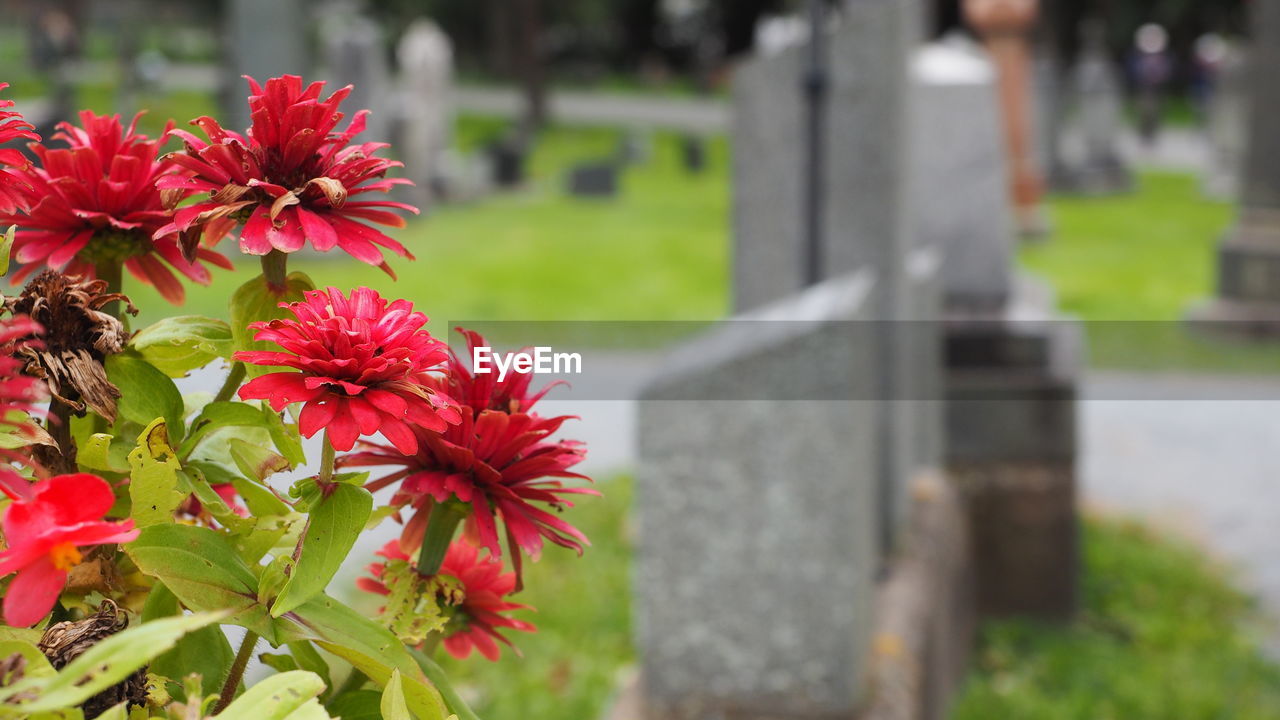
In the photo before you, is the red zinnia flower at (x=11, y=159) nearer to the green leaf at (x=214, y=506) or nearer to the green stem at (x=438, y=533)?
the green leaf at (x=214, y=506)

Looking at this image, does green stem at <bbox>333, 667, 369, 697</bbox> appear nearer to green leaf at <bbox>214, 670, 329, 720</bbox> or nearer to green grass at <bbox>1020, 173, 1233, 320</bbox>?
green leaf at <bbox>214, 670, 329, 720</bbox>

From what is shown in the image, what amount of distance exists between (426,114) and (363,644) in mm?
16459

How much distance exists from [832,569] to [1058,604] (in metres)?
2.83

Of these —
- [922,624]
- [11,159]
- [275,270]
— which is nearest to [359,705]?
[275,270]

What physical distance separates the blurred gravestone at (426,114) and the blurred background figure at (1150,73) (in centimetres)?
1619

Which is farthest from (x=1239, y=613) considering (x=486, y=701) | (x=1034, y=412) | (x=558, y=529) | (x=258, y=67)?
(x=258, y=67)

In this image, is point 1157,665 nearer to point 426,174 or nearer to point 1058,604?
point 1058,604

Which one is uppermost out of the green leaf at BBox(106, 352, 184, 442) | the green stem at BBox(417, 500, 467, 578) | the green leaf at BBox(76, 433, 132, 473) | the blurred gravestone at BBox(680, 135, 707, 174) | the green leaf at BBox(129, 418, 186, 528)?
the blurred gravestone at BBox(680, 135, 707, 174)

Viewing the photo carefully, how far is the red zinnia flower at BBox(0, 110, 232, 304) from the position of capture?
0.86 meters

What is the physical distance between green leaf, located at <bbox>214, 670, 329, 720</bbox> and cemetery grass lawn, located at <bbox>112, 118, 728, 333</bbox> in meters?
6.83

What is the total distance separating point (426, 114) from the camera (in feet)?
55.1

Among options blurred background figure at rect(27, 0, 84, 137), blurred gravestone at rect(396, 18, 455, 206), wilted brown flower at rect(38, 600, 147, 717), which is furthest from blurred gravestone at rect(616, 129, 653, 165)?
wilted brown flower at rect(38, 600, 147, 717)

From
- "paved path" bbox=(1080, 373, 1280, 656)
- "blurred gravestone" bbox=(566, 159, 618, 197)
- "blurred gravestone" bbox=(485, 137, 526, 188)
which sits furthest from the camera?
"blurred gravestone" bbox=(485, 137, 526, 188)

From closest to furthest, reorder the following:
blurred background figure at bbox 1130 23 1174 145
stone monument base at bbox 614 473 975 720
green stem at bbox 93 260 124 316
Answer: green stem at bbox 93 260 124 316 → stone monument base at bbox 614 473 975 720 → blurred background figure at bbox 1130 23 1174 145
